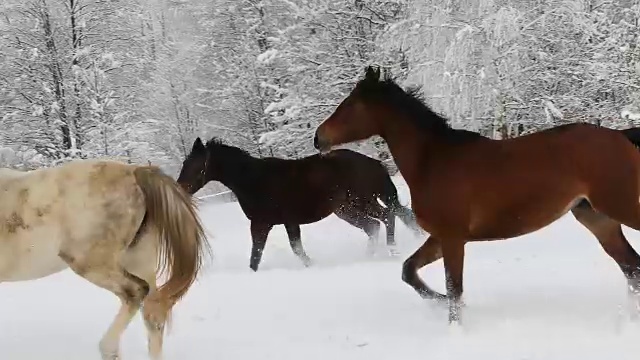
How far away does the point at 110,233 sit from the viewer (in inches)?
154

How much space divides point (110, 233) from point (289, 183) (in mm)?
4806

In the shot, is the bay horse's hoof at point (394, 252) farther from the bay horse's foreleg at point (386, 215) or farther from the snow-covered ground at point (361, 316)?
the snow-covered ground at point (361, 316)

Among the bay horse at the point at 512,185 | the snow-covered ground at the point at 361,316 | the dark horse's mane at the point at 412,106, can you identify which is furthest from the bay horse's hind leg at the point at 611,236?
the dark horse's mane at the point at 412,106

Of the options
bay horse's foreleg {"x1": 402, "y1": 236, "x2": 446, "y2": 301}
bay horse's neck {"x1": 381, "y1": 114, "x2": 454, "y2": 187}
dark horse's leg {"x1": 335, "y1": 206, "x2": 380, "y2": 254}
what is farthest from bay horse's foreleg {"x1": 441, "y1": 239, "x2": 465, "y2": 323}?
dark horse's leg {"x1": 335, "y1": 206, "x2": 380, "y2": 254}

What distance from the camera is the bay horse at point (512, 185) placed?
4.51 meters

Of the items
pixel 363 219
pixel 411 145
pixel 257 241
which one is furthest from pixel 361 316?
pixel 363 219

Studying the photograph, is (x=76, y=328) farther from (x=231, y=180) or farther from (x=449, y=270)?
(x=231, y=180)

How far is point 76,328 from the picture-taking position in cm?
488

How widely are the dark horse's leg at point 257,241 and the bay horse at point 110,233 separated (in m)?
3.98

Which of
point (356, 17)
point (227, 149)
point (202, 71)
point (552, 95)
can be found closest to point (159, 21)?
point (202, 71)

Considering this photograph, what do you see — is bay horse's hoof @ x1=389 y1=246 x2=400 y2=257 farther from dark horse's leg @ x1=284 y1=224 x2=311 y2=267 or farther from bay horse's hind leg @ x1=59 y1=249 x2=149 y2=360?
bay horse's hind leg @ x1=59 y1=249 x2=149 y2=360

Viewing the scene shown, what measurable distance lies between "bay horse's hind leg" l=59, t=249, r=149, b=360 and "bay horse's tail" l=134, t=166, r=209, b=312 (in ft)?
0.53

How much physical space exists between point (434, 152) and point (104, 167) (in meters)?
2.43

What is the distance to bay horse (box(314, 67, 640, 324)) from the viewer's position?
14.8 feet
